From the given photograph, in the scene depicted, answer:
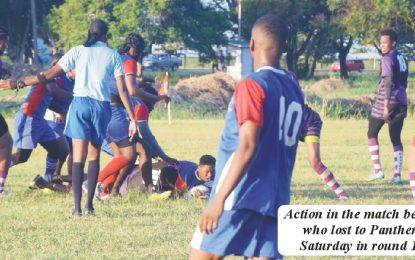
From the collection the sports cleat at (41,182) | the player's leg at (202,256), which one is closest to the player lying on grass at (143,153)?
the sports cleat at (41,182)

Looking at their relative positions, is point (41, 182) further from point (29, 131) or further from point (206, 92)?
point (206, 92)

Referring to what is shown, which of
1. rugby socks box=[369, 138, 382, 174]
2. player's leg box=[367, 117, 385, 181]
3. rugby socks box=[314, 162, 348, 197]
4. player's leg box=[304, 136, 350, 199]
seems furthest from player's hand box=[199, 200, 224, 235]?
rugby socks box=[369, 138, 382, 174]

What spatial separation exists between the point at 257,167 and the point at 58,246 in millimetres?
3435

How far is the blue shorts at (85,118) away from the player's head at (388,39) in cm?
471

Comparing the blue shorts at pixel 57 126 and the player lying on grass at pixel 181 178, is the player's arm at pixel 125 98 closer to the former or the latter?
the player lying on grass at pixel 181 178

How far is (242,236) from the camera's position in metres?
5.64

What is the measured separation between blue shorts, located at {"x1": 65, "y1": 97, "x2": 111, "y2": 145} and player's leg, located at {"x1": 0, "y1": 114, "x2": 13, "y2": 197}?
164 centimetres

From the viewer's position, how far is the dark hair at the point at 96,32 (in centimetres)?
1034

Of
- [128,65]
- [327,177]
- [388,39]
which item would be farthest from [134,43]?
[388,39]

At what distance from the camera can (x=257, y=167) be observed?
5.65 m

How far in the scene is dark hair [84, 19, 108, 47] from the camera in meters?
10.3

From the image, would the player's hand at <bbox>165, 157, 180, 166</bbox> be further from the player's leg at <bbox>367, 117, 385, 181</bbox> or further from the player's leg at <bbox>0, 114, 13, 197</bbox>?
the player's leg at <bbox>367, 117, 385, 181</bbox>

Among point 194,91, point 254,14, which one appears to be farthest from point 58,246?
point 254,14

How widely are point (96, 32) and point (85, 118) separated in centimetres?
86
